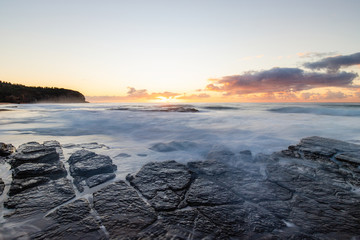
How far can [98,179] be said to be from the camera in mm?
3139

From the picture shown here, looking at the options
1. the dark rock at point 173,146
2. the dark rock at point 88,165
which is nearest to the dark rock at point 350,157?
the dark rock at point 173,146

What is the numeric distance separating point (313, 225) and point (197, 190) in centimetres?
154

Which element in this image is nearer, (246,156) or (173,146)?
(246,156)

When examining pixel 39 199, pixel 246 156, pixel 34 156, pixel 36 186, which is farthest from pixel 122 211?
pixel 246 156

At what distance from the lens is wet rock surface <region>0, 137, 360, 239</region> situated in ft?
6.37

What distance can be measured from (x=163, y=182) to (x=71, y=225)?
4.71ft

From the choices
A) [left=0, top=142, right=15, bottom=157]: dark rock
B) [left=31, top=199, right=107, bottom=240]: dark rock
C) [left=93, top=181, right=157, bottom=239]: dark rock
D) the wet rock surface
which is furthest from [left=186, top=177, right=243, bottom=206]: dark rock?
[left=0, top=142, right=15, bottom=157]: dark rock

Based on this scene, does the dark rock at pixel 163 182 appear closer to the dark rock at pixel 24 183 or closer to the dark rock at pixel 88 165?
the dark rock at pixel 88 165

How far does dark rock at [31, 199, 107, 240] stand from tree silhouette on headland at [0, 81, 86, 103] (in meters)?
79.9

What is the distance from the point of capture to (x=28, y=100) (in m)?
63.1

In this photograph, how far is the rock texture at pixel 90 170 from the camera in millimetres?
3074

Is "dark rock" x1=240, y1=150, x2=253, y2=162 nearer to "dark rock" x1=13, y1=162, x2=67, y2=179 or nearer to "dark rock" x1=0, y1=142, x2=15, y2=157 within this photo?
"dark rock" x1=13, y1=162, x2=67, y2=179

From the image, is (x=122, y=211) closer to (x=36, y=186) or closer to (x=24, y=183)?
(x=36, y=186)

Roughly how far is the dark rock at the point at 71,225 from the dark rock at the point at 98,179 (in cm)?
66
